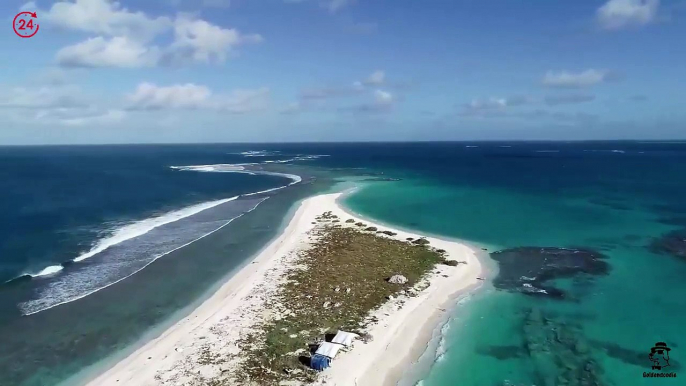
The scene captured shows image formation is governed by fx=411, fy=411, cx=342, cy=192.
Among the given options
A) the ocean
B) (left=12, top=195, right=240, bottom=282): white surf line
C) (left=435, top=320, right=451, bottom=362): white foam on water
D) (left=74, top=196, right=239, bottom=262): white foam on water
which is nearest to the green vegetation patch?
(left=435, top=320, right=451, bottom=362): white foam on water

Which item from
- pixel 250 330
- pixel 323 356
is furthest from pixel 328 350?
pixel 250 330

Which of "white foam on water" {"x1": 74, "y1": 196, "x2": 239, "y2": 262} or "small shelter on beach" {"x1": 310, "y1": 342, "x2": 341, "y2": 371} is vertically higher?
"white foam on water" {"x1": 74, "y1": 196, "x2": 239, "y2": 262}

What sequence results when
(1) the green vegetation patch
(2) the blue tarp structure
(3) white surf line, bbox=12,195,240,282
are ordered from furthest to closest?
(3) white surf line, bbox=12,195,240,282, (1) the green vegetation patch, (2) the blue tarp structure

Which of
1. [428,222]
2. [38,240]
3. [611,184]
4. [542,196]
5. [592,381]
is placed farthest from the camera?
[611,184]

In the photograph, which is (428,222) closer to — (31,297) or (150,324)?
(150,324)

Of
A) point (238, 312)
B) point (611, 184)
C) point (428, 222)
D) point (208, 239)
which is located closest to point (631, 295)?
point (428, 222)

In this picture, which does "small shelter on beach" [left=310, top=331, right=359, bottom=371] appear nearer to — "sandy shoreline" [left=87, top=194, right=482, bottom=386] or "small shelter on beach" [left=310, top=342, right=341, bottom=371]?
"small shelter on beach" [left=310, top=342, right=341, bottom=371]
